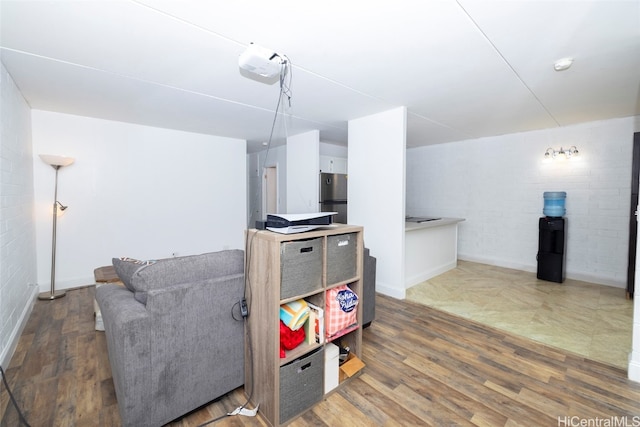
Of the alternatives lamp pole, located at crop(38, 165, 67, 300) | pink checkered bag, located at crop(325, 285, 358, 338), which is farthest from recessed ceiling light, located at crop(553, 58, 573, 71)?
lamp pole, located at crop(38, 165, 67, 300)

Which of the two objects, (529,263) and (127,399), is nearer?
(127,399)

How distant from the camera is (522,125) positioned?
422cm

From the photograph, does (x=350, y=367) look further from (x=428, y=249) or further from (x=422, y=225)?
(x=428, y=249)

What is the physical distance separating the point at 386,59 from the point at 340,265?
5.37ft

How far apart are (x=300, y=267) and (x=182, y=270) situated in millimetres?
659

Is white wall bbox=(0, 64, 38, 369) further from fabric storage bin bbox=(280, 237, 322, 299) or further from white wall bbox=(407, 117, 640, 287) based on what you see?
white wall bbox=(407, 117, 640, 287)

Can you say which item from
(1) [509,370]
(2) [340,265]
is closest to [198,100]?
(2) [340,265]

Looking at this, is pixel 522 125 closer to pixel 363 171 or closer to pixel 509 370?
pixel 363 171

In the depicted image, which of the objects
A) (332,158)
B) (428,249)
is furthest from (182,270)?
(332,158)

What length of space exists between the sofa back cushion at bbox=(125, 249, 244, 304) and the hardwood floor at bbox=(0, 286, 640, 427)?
0.80 m

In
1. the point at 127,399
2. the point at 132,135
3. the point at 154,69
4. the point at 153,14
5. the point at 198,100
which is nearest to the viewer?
the point at 127,399

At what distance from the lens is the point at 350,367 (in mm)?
1944

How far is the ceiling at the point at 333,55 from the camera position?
1639 mm

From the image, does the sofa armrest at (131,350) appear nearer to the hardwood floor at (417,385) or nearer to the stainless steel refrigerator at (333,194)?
the hardwood floor at (417,385)
